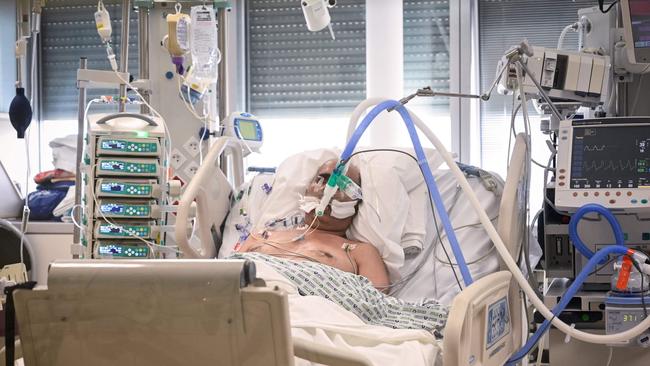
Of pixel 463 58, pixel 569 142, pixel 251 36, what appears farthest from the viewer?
pixel 251 36

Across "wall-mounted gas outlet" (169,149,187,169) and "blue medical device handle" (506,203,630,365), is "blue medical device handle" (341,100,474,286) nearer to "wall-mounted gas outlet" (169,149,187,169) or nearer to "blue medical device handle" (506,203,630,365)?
"blue medical device handle" (506,203,630,365)

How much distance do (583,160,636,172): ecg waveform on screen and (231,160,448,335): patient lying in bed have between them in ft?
2.00

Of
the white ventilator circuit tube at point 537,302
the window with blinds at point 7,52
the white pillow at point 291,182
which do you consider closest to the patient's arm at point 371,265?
the white pillow at point 291,182

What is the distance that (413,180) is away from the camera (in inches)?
120

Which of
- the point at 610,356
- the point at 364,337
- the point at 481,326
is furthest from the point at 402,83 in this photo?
the point at 364,337

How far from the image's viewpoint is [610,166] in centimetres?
252

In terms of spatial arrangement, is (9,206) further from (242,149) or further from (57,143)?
(242,149)

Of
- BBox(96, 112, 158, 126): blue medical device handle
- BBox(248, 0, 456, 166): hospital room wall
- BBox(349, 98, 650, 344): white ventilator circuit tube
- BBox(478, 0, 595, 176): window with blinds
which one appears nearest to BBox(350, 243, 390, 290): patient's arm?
BBox(349, 98, 650, 344): white ventilator circuit tube

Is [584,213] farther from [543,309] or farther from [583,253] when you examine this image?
[543,309]

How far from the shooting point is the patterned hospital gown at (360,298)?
232 cm

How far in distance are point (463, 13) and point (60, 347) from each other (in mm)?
4071

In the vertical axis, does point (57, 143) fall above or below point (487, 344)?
above

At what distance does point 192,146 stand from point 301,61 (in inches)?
74.1

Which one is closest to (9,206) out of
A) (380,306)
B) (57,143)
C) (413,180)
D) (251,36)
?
(57,143)
